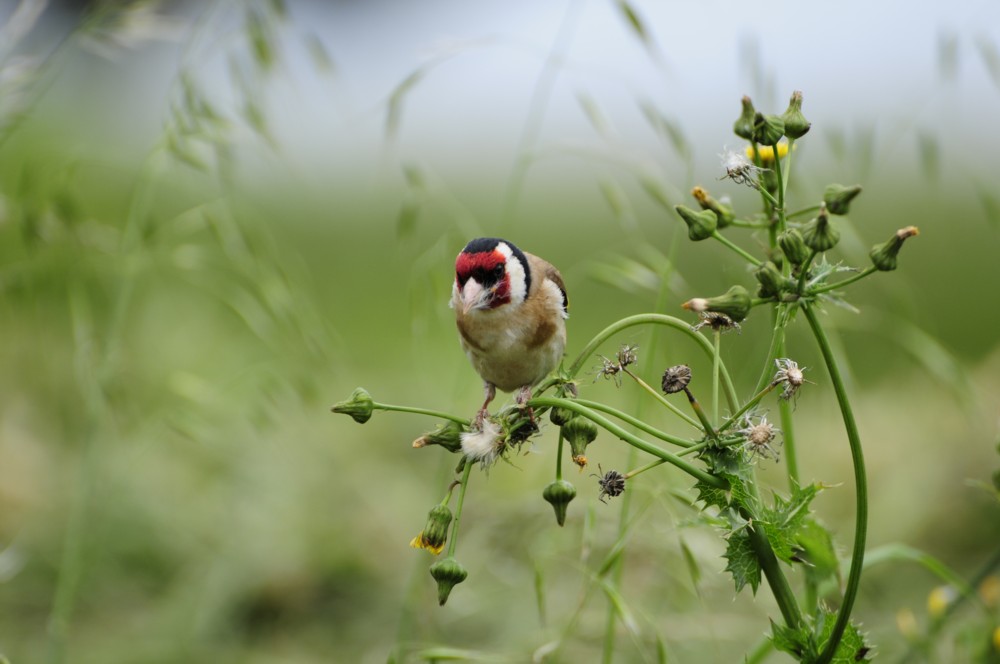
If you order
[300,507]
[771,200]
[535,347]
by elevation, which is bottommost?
[300,507]

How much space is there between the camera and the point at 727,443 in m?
1.39

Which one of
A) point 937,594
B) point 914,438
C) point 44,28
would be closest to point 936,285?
point 914,438

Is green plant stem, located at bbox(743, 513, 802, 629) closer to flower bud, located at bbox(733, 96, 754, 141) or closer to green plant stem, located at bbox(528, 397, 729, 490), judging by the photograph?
green plant stem, located at bbox(528, 397, 729, 490)

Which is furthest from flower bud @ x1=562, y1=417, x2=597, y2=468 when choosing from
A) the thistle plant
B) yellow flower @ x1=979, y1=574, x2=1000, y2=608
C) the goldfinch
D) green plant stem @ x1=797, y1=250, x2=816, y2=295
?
yellow flower @ x1=979, y1=574, x2=1000, y2=608

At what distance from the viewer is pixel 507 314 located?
7.74ft

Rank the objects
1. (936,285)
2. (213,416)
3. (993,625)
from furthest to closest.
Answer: (936,285) < (213,416) < (993,625)

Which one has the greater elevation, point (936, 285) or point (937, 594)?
point (937, 594)

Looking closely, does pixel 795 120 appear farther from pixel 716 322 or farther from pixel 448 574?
pixel 448 574

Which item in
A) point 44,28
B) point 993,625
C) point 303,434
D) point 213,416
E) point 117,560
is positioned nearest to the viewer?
point 993,625

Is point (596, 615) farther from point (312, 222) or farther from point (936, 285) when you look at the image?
point (312, 222)

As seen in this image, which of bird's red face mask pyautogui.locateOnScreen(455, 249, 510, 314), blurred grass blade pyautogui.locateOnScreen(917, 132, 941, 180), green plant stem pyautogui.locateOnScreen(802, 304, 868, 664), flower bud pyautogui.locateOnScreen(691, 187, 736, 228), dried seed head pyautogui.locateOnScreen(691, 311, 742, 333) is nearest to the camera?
green plant stem pyautogui.locateOnScreen(802, 304, 868, 664)

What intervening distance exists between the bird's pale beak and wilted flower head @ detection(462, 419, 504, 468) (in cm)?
75

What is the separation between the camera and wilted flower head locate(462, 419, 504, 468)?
→ 1.43m

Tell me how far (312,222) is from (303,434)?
461 cm
